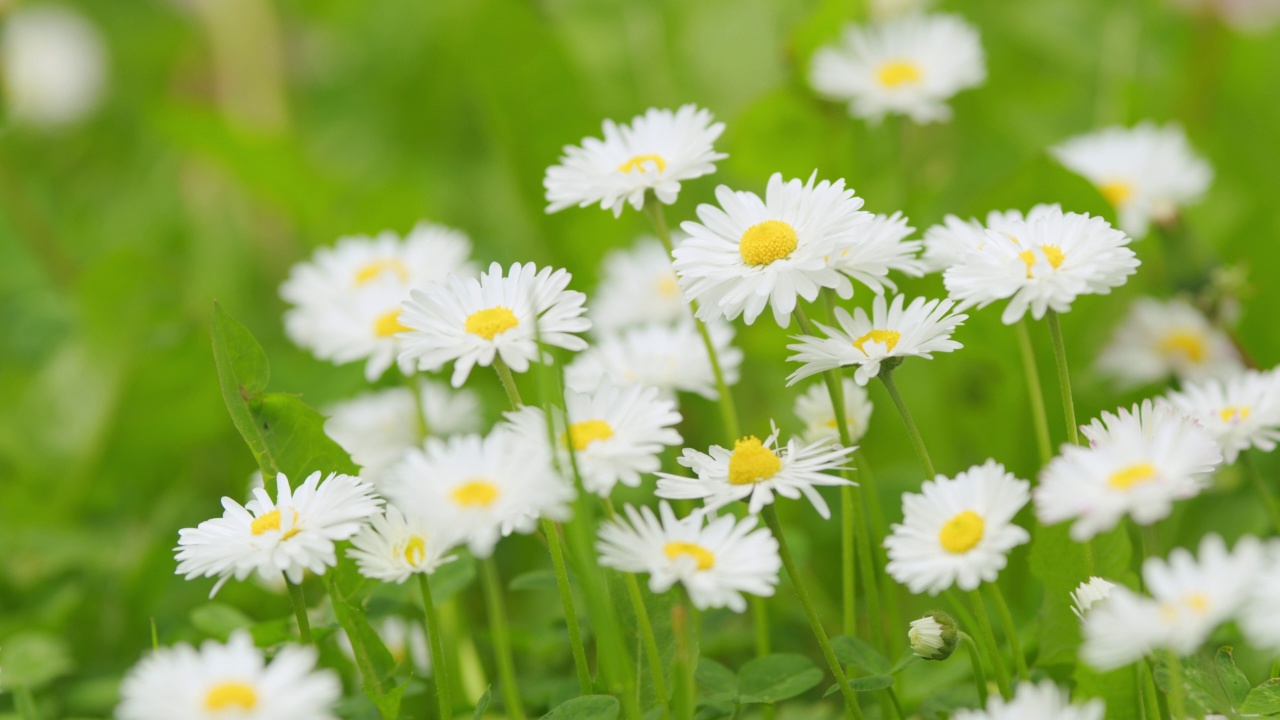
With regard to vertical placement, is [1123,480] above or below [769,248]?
below

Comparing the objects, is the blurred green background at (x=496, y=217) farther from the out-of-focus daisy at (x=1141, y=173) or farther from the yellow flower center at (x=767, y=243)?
the yellow flower center at (x=767, y=243)

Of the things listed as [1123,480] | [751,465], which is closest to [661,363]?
[751,465]

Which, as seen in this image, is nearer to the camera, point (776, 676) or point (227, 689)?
point (227, 689)

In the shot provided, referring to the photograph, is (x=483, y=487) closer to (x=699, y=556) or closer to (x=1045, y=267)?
(x=699, y=556)

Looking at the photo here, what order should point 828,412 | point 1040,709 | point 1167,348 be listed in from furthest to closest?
point 1167,348 → point 828,412 → point 1040,709

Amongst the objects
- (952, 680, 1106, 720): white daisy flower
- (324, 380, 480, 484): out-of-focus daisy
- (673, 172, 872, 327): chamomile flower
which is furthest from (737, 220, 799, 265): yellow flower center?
(324, 380, 480, 484): out-of-focus daisy

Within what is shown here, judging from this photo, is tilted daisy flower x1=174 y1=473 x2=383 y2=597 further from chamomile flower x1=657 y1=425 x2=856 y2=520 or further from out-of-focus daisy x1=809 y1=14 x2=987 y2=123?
out-of-focus daisy x1=809 y1=14 x2=987 y2=123

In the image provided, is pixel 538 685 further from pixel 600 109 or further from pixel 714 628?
pixel 600 109

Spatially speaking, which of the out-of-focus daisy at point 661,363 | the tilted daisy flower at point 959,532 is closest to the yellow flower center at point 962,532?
the tilted daisy flower at point 959,532
